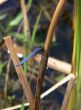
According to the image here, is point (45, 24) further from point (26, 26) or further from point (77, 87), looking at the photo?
point (77, 87)

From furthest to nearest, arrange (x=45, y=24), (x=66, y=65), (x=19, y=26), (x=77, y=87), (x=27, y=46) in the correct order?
(x=45, y=24)
(x=19, y=26)
(x=27, y=46)
(x=66, y=65)
(x=77, y=87)

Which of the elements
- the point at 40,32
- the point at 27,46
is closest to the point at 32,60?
the point at 27,46

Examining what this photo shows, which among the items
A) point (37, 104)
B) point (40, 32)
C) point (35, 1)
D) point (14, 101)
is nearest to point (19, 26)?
point (40, 32)

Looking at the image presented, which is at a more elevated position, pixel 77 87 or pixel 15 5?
pixel 15 5

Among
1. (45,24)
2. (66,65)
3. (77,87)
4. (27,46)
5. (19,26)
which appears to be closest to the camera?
(77,87)

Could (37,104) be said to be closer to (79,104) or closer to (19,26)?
(79,104)

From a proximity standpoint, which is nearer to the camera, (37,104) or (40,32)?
(37,104)

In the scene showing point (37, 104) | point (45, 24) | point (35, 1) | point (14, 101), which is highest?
point (35, 1)

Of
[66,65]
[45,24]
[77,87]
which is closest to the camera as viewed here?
[77,87]

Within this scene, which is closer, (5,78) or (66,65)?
(66,65)
